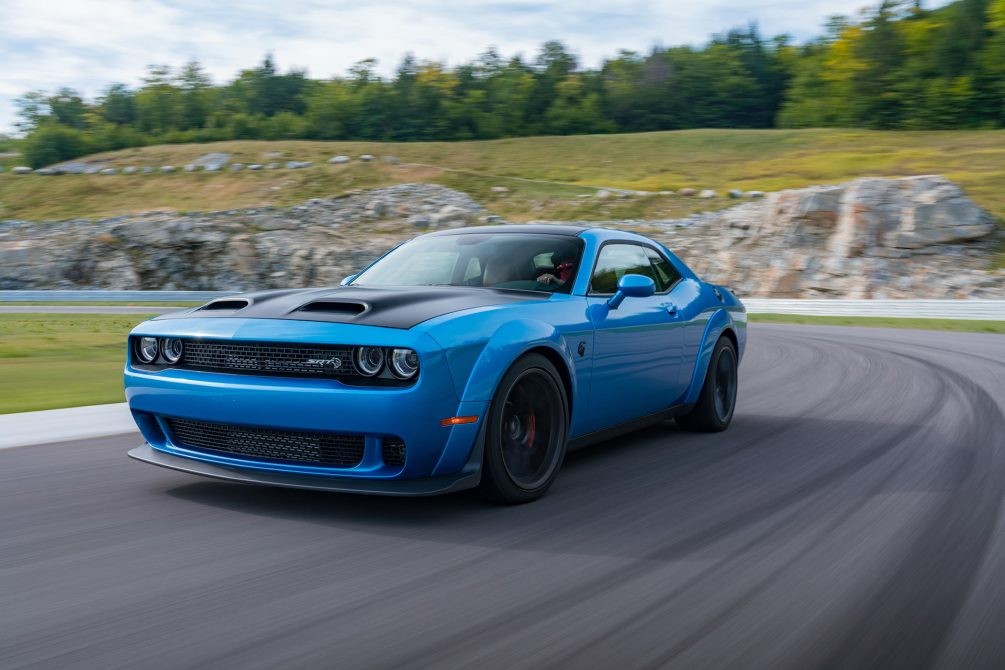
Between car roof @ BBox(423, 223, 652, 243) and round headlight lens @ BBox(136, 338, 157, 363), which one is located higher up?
car roof @ BBox(423, 223, 652, 243)

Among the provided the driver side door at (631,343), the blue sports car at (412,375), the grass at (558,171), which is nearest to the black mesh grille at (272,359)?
the blue sports car at (412,375)

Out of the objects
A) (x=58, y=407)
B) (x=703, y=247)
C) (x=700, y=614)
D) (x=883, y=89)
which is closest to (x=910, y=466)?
(x=700, y=614)

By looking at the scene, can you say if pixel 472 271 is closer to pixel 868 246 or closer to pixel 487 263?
pixel 487 263

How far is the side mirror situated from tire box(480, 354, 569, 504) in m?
0.80

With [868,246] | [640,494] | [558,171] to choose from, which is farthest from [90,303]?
[558,171]

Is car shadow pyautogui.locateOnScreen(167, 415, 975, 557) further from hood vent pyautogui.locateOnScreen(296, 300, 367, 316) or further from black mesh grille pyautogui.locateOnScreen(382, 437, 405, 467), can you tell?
hood vent pyautogui.locateOnScreen(296, 300, 367, 316)

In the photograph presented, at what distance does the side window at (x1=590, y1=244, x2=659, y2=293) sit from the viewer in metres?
5.44

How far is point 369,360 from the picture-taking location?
3992mm

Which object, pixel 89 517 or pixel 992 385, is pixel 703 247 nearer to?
pixel 992 385

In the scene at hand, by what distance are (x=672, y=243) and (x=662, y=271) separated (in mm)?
28842

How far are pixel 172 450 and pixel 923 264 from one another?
1103 inches

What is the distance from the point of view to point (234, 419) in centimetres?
409

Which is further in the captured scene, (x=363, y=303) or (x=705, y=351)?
(x=705, y=351)

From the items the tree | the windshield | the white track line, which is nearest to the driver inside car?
the windshield
